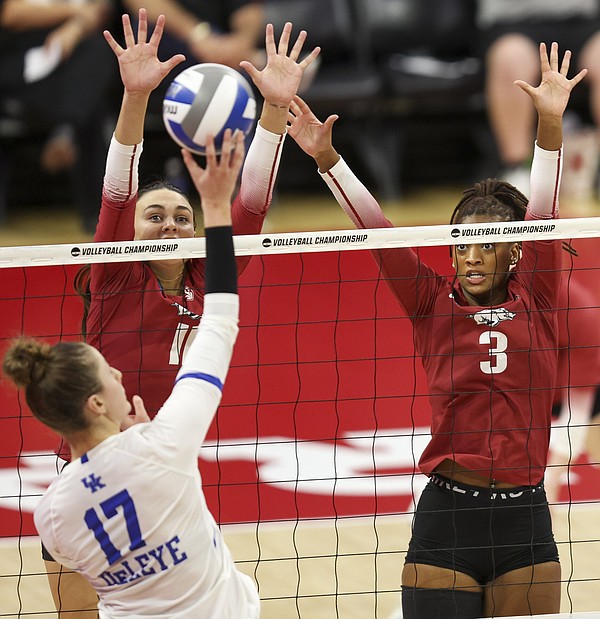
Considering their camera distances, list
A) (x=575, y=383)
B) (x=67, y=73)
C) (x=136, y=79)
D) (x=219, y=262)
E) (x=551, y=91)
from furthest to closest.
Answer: (x=67, y=73) < (x=575, y=383) < (x=551, y=91) < (x=136, y=79) < (x=219, y=262)

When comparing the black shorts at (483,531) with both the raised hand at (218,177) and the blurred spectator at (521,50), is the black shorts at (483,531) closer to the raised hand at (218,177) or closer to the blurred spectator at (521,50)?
the raised hand at (218,177)

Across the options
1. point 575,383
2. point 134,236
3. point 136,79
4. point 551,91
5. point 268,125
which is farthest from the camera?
point 575,383

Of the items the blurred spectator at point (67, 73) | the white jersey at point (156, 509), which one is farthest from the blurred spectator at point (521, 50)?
the white jersey at point (156, 509)

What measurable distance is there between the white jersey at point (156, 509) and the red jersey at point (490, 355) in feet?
3.79

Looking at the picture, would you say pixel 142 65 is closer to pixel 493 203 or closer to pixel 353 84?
pixel 493 203

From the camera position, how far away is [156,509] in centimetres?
277

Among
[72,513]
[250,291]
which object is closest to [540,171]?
[72,513]

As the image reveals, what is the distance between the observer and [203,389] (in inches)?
109

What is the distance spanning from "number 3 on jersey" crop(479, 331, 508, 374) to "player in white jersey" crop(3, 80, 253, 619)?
124 centimetres

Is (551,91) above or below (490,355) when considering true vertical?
above

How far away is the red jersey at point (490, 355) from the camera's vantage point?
12.2 feet

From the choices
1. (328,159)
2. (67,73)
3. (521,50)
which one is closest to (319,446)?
(328,159)

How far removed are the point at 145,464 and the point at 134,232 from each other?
137 cm

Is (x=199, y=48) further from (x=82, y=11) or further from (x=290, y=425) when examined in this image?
(x=290, y=425)
